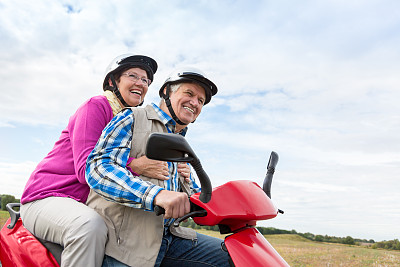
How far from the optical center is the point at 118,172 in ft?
7.60

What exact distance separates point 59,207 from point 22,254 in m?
0.68

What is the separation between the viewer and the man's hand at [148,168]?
2553mm

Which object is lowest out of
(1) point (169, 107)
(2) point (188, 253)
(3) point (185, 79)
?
(2) point (188, 253)

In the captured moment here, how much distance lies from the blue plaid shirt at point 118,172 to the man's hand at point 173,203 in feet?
0.19

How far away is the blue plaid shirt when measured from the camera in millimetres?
2209

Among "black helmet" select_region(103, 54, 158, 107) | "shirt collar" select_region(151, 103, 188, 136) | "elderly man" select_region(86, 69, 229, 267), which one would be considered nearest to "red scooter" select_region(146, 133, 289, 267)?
"elderly man" select_region(86, 69, 229, 267)

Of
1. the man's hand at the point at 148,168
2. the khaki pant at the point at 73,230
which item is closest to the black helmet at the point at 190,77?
the man's hand at the point at 148,168

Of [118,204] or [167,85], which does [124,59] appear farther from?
[118,204]

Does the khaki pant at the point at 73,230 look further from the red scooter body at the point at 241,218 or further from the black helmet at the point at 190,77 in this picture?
the black helmet at the point at 190,77

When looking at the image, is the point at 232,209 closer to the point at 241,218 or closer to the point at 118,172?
the point at 241,218

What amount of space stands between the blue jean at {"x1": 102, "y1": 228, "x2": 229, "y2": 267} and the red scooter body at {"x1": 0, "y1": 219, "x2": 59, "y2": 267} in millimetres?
854

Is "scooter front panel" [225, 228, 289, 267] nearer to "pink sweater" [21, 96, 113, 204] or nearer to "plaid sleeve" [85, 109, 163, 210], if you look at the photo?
"plaid sleeve" [85, 109, 163, 210]

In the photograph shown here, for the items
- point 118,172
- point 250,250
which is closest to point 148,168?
point 118,172

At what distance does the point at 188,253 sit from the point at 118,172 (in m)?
0.92
